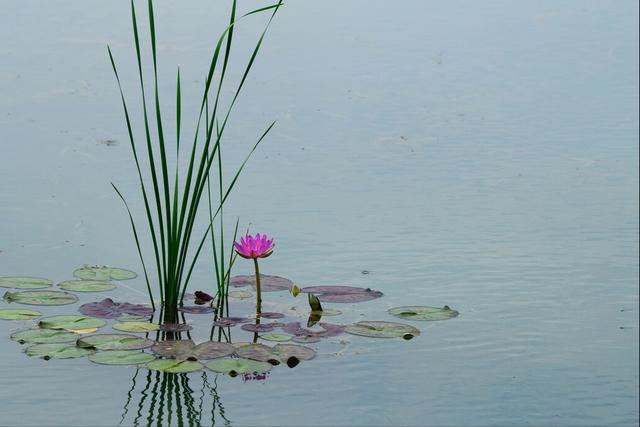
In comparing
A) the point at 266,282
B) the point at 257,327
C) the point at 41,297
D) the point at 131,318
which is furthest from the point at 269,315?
the point at 41,297

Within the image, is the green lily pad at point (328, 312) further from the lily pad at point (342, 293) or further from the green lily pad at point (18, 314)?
the green lily pad at point (18, 314)

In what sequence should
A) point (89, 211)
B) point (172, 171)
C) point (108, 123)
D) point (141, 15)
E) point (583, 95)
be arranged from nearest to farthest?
point (89, 211)
point (172, 171)
point (108, 123)
point (583, 95)
point (141, 15)

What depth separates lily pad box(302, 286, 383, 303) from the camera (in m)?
2.99

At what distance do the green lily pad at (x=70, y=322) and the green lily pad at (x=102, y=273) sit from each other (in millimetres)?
313

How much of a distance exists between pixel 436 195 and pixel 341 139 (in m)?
0.71

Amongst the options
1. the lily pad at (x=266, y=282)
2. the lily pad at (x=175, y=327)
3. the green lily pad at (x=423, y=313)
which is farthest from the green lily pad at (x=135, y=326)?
the green lily pad at (x=423, y=313)

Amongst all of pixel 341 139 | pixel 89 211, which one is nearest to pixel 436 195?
pixel 341 139

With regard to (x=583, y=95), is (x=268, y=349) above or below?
below

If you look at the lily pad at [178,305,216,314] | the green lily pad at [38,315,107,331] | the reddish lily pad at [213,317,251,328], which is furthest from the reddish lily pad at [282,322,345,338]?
the green lily pad at [38,315,107,331]

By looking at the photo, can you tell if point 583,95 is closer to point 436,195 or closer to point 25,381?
point 436,195

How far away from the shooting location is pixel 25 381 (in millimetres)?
2396

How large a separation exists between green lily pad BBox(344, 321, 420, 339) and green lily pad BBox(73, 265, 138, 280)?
0.65 m

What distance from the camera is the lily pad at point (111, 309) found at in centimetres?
278

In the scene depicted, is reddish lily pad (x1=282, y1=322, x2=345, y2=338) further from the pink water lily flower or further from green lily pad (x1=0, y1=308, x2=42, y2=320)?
green lily pad (x1=0, y1=308, x2=42, y2=320)
